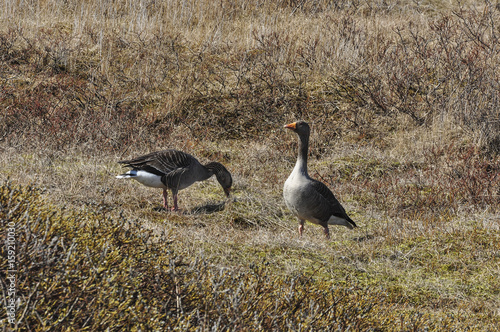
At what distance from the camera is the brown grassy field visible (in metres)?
3.51

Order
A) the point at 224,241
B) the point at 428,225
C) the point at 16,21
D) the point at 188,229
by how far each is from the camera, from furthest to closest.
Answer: the point at 16,21 < the point at 428,225 < the point at 188,229 < the point at 224,241

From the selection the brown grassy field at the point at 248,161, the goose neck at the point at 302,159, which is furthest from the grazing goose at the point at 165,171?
the goose neck at the point at 302,159

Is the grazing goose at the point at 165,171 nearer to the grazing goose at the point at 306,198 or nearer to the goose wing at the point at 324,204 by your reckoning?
the grazing goose at the point at 306,198

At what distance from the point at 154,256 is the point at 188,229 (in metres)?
2.46

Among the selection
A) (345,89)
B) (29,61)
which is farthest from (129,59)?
(345,89)

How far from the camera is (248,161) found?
10195 millimetres

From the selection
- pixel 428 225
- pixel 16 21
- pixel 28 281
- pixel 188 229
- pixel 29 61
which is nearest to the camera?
pixel 28 281

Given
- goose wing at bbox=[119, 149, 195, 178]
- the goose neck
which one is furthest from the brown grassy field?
the goose neck

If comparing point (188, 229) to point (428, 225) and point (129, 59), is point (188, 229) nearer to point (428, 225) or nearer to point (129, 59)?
point (428, 225)

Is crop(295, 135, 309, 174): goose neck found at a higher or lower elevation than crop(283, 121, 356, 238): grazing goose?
higher

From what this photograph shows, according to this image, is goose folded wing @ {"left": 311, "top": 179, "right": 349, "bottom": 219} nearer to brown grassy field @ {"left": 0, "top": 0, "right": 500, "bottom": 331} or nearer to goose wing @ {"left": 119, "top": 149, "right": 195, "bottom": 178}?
brown grassy field @ {"left": 0, "top": 0, "right": 500, "bottom": 331}

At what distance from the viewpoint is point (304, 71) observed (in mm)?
13289

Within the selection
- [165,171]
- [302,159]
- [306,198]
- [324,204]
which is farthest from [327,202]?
[165,171]

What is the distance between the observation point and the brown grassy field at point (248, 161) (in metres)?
3.51
